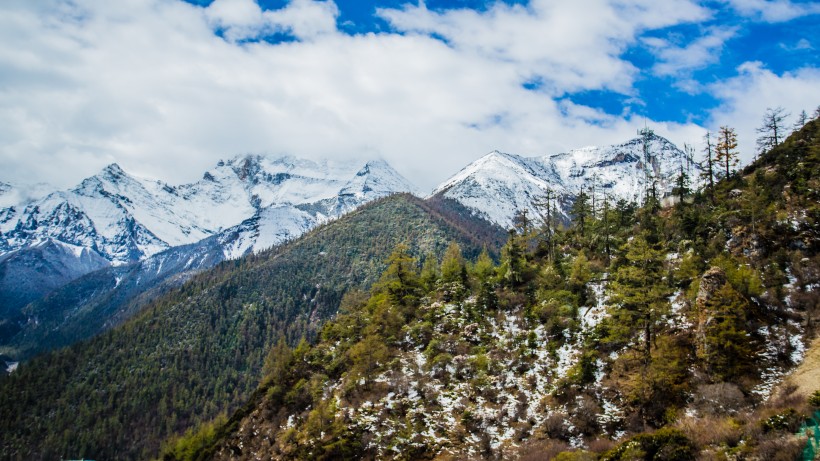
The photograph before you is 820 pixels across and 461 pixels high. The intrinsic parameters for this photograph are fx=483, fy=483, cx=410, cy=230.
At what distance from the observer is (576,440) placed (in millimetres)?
33938

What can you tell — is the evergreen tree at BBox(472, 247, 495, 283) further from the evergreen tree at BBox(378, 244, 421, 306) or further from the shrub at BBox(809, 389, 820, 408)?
the shrub at BBox(809, 389, 820, 408)

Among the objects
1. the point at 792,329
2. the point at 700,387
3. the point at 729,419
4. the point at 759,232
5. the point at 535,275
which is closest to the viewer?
the point at 729,419

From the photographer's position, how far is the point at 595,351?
41094 millimetres

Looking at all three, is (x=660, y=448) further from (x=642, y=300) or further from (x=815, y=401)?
(x=642, y=300)

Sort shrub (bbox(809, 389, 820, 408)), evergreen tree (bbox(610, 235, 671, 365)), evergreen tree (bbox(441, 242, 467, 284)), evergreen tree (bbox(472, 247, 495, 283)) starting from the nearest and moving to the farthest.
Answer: shrub (bbox(809, 389, 820, 408)) < evergreen tree (bbox(610, 235, 671, 365)) < evergreen tree (bbox(472, 247, 495, 283)) < evergreen tree (bbox(441, 242, 467, 284))

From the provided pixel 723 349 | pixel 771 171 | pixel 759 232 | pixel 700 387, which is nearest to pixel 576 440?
pixel 700 387

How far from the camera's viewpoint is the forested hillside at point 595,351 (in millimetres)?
32062

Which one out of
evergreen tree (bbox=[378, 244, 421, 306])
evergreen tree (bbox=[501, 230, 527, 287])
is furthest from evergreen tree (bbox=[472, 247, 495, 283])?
evergreen tree (bbox=[378, 244, 421, 306])

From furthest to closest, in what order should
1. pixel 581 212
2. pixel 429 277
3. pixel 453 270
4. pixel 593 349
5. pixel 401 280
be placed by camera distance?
1. pixel 429 277
2. pixel 453 270
3. pixel 581 212
4. pixel 401 280
5. pixel 593 349

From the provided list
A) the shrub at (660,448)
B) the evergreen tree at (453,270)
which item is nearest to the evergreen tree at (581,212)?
the evergreen tree at (453,270)

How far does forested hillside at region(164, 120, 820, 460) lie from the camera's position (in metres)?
32.1

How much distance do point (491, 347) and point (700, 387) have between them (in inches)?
811

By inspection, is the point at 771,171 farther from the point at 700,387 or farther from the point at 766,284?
the point at 700,387

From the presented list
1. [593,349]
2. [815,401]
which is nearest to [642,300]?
[593,349]
